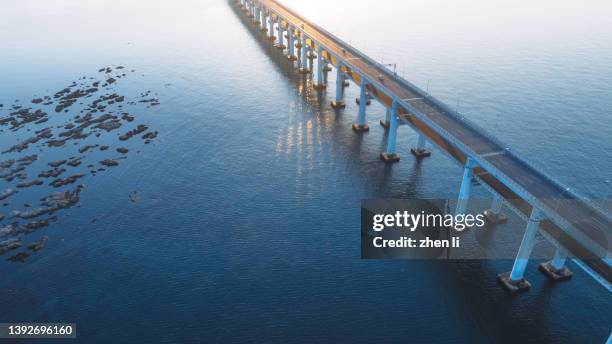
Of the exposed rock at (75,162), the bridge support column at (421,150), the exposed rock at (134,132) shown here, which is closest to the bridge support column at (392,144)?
the bridge support column at (421,150)

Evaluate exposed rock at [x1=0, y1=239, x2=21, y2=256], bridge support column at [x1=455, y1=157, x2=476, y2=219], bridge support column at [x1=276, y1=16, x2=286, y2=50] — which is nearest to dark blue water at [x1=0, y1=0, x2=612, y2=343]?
exposed rock at [x1=0, y1=239, x2=21, y2=256]

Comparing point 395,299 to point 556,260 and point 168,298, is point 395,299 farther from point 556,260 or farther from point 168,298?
point 168,298

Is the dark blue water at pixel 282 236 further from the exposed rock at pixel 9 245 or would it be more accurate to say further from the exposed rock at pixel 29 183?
the exposed rock at pixel 29 183

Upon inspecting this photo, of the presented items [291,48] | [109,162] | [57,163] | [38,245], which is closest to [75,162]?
[57,163]

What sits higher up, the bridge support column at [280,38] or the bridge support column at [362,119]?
the bridge support column at [280,38]

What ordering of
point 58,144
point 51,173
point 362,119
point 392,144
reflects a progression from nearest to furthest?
point 51,173 → point 392,144 → point 58,144 → point 362,119

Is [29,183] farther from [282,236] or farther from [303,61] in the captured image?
[303,61]

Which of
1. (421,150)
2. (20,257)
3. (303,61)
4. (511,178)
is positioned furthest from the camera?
(303,61)

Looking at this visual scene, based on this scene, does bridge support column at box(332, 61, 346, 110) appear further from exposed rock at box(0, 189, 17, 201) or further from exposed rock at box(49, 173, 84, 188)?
exposed rock at box(0, 189, 17, 201)
